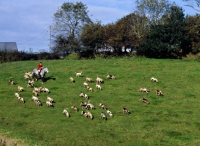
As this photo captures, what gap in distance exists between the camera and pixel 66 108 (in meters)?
28.7

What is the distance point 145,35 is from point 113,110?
1425 inches

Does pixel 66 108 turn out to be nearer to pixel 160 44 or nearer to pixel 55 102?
pixel 55 102

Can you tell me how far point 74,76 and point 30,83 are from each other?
17.3 ft

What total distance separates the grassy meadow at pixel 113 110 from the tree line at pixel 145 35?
1398 cm

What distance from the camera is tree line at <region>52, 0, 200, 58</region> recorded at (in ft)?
193

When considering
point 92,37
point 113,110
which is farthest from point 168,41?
point 113,110

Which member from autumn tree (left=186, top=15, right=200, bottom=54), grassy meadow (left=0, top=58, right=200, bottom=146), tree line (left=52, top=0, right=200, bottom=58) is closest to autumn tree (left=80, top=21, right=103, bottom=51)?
tree line (left=52, top=0, right=200, bottom=58)

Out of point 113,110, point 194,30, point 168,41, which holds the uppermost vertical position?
point 194,30

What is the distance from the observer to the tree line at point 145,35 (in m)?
58.8

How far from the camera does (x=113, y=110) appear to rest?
92.6 ft

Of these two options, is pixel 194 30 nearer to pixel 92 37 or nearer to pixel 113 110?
pixel 92 37

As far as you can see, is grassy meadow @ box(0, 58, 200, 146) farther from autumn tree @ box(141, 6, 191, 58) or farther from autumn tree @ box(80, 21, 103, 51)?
autumn tree @ box(80, 21, 103, 51)

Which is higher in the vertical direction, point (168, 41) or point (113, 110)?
point (168, 41)

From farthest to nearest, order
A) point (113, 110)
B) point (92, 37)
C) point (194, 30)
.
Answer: point (92, 37)
point (194, 30)
point (113, 110)
